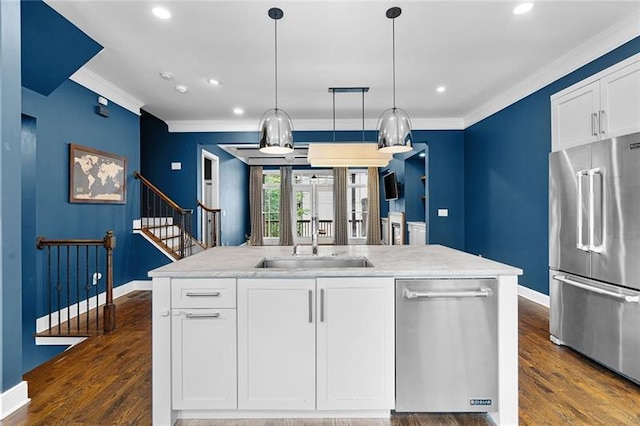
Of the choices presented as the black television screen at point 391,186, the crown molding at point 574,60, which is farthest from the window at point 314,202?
the crown molding at point 574,60

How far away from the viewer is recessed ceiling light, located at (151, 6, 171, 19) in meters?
2.65

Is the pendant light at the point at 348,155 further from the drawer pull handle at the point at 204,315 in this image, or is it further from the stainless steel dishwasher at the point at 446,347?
the drawer pull handle at the point at 204,315

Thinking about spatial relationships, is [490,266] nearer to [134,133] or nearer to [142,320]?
[142,320]

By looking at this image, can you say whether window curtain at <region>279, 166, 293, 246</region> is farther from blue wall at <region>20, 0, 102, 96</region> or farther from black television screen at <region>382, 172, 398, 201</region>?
blue wall at <region>20, 0, 102, 96</region>

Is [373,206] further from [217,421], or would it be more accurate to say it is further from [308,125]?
[217,421]

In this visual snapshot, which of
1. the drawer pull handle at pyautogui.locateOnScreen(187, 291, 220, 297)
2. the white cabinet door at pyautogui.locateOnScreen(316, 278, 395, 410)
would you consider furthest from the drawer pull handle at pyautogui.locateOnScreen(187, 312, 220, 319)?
the white cabinet door at pyautogui.locateOnScreen(316, 278, 395, 410)

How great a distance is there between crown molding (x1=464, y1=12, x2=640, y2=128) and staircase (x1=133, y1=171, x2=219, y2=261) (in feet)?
16.6

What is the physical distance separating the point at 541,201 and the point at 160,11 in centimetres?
431

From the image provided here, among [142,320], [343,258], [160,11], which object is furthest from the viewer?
[142,320]

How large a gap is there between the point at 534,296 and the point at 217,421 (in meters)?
3.91

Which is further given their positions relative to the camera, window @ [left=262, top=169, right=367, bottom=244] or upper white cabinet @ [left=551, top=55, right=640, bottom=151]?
window @ [left=262, top=169, right=367, bottom=244]

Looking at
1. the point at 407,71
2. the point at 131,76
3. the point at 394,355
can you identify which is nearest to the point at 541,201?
the point at 407,71

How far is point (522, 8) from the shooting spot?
267 cm

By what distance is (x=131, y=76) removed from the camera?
4.03m
